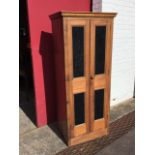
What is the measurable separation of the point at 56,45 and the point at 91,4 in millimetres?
1361

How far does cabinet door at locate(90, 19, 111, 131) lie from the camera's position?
311 cm

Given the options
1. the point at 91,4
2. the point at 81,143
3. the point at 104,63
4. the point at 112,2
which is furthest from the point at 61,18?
the point at 81,143

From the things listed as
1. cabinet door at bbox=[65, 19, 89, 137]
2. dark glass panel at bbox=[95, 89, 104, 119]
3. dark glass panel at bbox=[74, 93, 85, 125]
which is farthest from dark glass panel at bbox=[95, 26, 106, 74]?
dark glass panel at bbox=[74, 93, 85, 125]

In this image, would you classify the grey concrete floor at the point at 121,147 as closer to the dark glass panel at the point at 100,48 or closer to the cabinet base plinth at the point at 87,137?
the cabinet base plinth at the point at 87,137

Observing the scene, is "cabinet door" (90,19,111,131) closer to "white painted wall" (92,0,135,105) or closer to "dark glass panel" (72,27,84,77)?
"dark glass panel" (72,27,84,77)

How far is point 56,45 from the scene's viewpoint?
3355mm

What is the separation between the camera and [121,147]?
3.38 m

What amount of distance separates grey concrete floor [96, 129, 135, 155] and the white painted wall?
1.35m

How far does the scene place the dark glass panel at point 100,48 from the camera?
3125 millimetres

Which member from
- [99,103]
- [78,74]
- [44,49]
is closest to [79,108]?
[99,103]

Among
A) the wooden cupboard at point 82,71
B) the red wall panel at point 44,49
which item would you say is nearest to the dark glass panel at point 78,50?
the wooden cupboard at point 82,71

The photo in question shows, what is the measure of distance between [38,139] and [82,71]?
1.50 m

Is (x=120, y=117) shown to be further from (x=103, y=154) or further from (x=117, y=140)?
(x=103, y=154)

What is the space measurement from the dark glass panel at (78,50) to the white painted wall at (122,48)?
4.18ft
